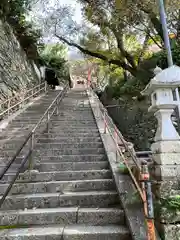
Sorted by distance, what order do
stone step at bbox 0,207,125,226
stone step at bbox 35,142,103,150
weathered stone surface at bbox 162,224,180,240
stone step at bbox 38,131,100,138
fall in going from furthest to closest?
stone step at bbox 38,131,100,138
stone step at bbox 35,142,103,150
stone step at bbox 0,207,125,226
weathered stone surface at bbox 162,224,180,240

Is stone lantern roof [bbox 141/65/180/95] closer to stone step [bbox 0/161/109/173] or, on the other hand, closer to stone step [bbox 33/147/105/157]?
stone step [bbox 0/161/109/173]

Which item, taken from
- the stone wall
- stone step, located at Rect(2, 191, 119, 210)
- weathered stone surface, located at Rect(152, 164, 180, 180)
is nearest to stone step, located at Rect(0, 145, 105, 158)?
stone step, located at Rect(2, 191, 119, 210)

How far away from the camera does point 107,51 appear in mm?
16469

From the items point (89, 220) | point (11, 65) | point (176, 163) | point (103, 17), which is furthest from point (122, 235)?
point (103, 17)

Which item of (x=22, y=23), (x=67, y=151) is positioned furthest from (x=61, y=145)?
(x=22, y=23)

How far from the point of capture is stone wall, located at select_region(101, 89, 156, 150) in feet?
37.3

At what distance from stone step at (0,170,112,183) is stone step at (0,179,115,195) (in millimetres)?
283

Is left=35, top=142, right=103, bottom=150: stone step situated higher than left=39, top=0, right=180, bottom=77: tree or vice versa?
left=39, top=0, right=180, bottom=77: tree

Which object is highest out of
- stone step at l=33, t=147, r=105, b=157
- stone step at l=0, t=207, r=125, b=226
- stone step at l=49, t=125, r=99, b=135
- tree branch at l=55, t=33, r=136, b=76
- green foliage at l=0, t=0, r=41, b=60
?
green foliage at l=0, t=0, r=41, b=60

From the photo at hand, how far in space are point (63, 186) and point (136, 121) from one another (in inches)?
328

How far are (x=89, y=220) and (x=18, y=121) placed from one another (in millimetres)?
6396

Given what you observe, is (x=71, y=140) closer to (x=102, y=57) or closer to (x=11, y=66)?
(x=11, y=66)

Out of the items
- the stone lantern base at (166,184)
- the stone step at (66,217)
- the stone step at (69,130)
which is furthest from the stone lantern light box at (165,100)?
the stone step at (69,130)

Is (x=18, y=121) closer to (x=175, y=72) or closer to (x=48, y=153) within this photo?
(x=48, y=153)
